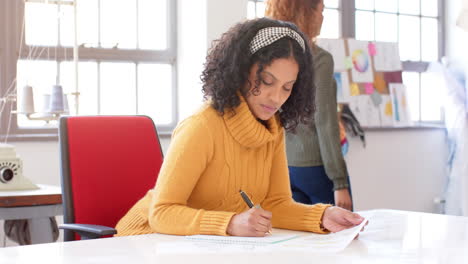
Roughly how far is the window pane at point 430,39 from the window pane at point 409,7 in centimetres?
10

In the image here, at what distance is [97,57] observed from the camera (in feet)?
13.6

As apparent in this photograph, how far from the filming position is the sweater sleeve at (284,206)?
1720 millimetres

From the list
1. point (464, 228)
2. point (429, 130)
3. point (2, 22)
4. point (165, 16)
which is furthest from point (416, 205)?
point (464, 228)

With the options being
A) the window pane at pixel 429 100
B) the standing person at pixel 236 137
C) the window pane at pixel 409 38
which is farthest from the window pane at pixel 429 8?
the standing person at pixel 236 137

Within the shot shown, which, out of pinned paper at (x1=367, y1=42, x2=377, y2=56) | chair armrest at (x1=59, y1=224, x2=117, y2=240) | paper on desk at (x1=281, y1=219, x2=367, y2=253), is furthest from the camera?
pinned paper at (x1=367, y1=42, x2=377, y2=56)

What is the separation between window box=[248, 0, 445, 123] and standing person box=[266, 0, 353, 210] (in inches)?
93.8

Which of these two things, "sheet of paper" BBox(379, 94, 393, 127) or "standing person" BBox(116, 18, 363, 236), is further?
"sheet of paper" BBox(379, 94, 393, 127)

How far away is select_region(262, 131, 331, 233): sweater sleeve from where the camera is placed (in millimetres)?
1720

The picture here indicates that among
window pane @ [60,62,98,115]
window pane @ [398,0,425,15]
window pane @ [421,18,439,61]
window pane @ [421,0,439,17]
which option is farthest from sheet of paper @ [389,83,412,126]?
window pane @ [60,62,98,115]

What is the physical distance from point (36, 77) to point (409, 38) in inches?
114

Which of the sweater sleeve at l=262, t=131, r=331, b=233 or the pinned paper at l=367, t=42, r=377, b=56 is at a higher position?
the pinned paper at l=367, t=42, r=377, b=56

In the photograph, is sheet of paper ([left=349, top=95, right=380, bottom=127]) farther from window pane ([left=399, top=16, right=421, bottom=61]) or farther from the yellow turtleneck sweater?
the yellow turtleneck sweater

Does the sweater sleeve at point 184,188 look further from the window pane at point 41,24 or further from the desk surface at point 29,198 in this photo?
the window pane at point 41,24

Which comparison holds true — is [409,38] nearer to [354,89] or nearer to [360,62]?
[360,62]
